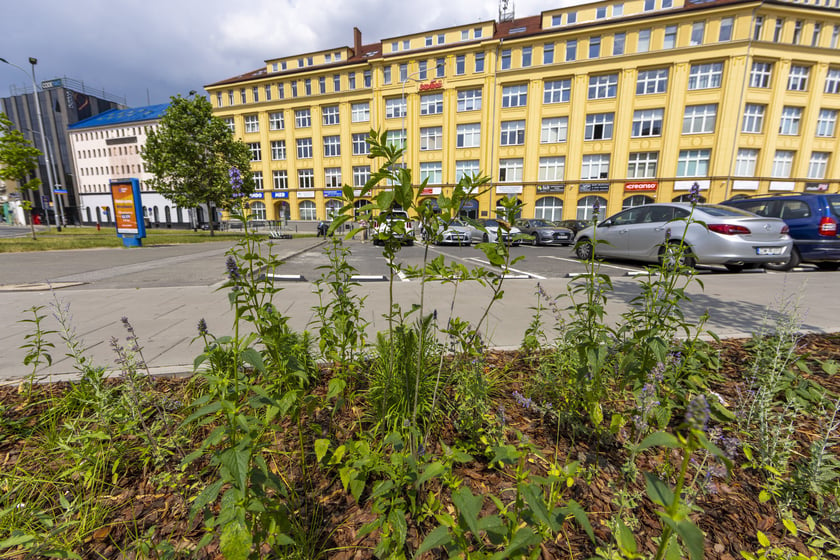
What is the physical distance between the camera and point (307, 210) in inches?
1556

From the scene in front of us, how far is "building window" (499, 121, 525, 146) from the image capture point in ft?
105

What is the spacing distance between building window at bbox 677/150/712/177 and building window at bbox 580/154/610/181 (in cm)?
562

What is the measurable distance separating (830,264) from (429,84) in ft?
107

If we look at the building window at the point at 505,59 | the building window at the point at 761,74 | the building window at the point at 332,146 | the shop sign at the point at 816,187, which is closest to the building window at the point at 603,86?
the building window at the point at 505,59

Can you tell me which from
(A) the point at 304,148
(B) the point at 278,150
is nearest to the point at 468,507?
(A) the point at 304,148

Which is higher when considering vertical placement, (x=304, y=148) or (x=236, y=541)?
(x=304, y=148)

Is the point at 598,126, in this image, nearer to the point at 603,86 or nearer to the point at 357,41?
the point at 603,86

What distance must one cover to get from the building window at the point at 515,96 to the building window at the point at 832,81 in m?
24.2

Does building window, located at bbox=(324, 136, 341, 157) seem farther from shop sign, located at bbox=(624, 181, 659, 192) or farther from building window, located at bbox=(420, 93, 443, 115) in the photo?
shop sign, located at bbox=(624, 181, 659, 192)

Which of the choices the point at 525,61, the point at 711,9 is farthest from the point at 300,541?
the point at 711,9

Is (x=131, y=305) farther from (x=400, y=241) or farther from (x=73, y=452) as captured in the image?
(x=400, y=241)

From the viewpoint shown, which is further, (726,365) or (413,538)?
(726,365)

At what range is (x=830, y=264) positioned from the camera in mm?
9156

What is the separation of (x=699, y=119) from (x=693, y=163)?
141 inches
